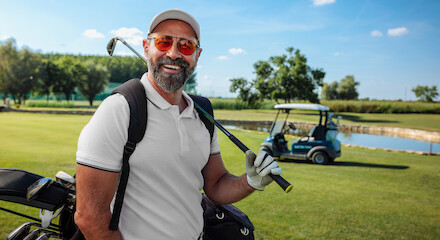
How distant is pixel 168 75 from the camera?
1618mm

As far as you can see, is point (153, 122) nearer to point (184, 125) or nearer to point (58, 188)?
point (184, 125)

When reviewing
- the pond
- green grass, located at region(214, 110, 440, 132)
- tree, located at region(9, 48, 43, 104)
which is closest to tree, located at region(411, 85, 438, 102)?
green grass, located at region(214, 110, 440, 132)

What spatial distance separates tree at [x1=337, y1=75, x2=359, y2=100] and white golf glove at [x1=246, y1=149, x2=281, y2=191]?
8954 cm

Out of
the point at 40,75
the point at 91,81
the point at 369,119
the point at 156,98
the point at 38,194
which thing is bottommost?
the point at 369,119

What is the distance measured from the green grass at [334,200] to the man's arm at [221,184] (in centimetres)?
213

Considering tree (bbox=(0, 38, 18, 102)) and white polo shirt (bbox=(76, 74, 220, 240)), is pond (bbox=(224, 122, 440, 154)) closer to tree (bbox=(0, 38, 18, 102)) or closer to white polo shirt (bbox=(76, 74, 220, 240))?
white polo shirt (bbox=(76, 74, 220, 240))

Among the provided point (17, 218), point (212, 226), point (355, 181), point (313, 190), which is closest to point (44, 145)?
point (17, 218)

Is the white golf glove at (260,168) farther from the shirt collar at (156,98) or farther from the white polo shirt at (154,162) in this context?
the shirt collar at (156,98)

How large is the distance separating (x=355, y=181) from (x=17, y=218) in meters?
6.55

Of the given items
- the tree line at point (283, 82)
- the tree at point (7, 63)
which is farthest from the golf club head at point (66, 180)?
the tree at point (7, 63)

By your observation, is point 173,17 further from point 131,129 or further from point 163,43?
point 131,129

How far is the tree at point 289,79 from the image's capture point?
44.5 metres

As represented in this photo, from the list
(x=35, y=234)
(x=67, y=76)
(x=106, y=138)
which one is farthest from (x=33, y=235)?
(x=67, y=76)

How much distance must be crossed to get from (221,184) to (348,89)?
91.6 metres
